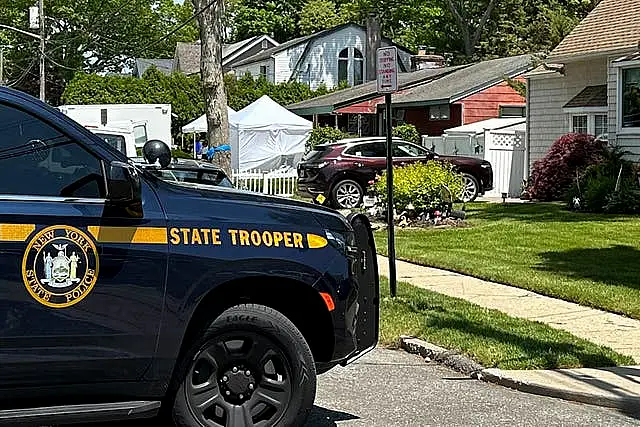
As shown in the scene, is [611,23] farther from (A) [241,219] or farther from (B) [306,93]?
(B) [306,93]

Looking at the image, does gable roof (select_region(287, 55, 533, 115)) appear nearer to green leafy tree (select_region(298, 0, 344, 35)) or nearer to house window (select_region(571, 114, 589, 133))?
house window (select_region(571, 114, 589, 133))

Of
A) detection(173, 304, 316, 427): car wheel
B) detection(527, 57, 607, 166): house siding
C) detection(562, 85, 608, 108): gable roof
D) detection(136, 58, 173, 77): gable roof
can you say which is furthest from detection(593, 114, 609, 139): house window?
detection(136, 58, 173, 77): gable roof

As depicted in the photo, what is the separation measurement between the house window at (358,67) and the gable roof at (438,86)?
521 inches

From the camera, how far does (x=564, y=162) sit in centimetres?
2391

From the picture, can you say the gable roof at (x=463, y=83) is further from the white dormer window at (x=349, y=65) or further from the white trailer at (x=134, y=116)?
the white dormer window at (x=349, y=65)

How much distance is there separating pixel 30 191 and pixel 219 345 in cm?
131

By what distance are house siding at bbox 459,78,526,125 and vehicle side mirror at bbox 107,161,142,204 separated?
28227 millimetres

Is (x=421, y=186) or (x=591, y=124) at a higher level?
(x=591, y=124)

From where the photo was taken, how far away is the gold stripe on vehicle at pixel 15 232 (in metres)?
5.07

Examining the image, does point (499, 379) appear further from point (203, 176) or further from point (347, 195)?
point (347, 195)

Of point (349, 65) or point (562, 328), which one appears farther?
point (349, 65)

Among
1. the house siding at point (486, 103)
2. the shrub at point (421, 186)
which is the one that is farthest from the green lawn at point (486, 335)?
the house siding at point (486, 103)

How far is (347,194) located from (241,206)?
17977 millimetres

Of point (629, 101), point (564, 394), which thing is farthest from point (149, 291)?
point (629, 101)
